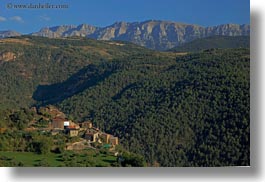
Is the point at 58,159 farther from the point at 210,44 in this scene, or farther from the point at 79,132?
the point at 210,44

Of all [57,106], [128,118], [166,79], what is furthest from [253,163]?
[57,106]

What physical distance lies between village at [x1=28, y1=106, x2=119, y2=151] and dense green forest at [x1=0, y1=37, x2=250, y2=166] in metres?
0.25

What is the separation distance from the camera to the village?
707cm

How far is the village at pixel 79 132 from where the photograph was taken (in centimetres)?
707

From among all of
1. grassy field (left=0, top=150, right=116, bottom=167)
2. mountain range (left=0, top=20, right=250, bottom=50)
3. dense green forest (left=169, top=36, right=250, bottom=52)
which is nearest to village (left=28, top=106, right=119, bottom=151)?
grassy field (left=0, top=150, right=116, bottom=167)

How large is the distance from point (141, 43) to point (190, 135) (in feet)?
21.6

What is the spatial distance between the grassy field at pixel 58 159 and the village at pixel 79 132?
0.17 meters

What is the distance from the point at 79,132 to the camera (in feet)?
24.1

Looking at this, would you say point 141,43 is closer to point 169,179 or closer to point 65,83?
point 65,83

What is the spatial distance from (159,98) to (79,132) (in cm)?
168

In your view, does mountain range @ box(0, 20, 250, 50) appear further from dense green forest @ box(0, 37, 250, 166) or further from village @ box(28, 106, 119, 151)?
village @ box(28, 106, 119, 151)

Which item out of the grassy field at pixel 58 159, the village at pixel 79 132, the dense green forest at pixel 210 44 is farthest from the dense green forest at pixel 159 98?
the grassy field at pixel 58 159

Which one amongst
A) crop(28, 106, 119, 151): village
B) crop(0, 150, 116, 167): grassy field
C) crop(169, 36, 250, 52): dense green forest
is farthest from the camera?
crop(169, 36, 250, 52): dense green forest

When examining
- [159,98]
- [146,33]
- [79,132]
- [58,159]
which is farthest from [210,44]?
[58,159]
